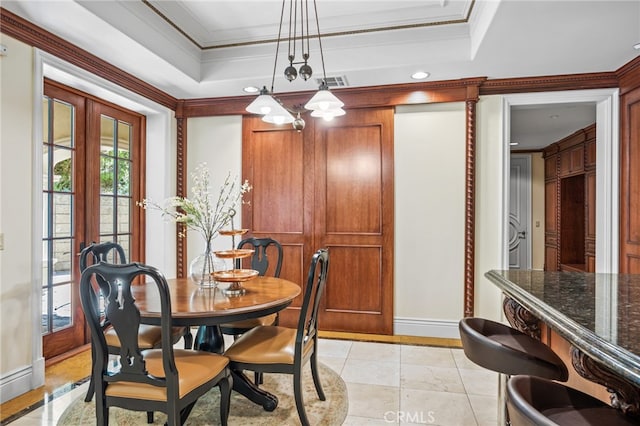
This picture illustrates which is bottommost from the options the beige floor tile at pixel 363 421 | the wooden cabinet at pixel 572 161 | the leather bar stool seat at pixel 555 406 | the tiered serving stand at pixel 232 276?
the beige floor tile at pixel 363 421

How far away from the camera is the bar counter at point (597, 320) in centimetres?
85

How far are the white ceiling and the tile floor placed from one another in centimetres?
251

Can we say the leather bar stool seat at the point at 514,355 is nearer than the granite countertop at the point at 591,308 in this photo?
No

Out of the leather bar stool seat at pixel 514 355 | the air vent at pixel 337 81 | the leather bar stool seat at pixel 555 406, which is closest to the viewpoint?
the leather bar stool seat at pixel 555 406

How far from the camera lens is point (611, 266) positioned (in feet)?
10.9

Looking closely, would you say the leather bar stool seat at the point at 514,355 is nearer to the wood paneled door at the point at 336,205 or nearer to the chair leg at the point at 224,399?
the chair leg at the point at 224,399

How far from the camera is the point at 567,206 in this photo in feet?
20.5

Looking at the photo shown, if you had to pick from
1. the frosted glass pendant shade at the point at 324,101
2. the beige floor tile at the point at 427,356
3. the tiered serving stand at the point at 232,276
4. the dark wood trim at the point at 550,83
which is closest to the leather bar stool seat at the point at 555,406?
the tiered serving stand at the point at 232,276

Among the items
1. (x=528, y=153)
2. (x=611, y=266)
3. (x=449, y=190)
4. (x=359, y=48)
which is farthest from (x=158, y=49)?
(x=528, y=153)

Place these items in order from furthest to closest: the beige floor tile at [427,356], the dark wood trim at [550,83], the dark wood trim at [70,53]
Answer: the dark wood trim at [550,83] → the beige floor tile at [427,356] → the dark wood trim at [70,53]

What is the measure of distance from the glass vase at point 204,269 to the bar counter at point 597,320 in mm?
1744

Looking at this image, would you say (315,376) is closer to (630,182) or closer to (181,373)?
(181,373)

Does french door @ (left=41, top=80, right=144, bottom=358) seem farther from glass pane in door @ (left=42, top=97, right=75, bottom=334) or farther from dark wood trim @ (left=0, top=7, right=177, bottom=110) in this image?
dark wood trim @ (left=0, top=7, right=177, bottom=110)

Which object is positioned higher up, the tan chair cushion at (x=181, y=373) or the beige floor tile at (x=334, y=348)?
the tan chair cushion at (x=181, y=373)
